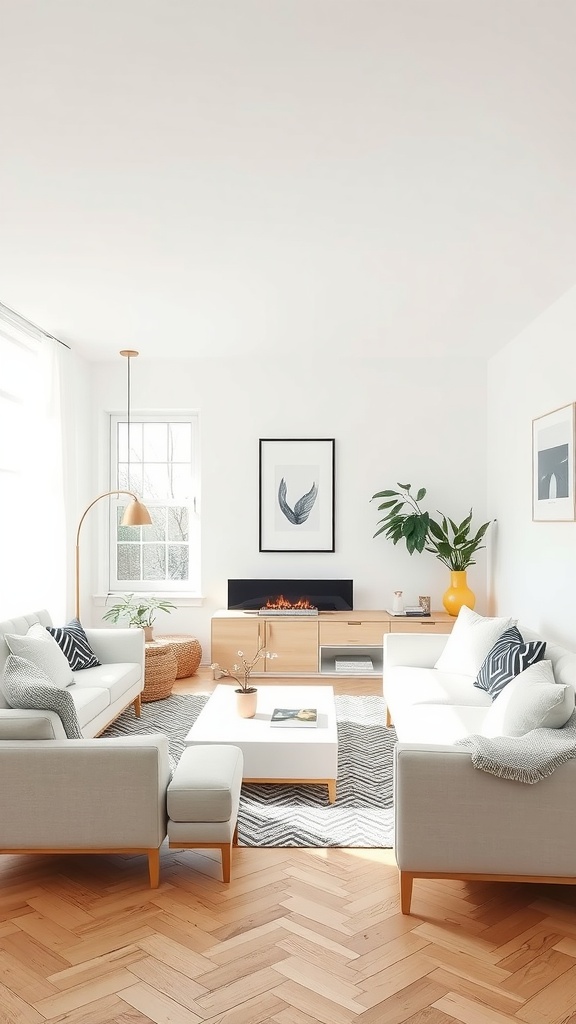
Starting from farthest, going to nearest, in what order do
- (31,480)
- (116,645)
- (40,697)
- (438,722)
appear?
(31,480) → (116,645) → (438,722) → (40,697)

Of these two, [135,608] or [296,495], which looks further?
[296,495]

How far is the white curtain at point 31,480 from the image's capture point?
16.8 feet

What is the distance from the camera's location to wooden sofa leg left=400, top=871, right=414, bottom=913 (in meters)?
2.55

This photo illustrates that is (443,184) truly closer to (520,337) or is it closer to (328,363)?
(520,337)

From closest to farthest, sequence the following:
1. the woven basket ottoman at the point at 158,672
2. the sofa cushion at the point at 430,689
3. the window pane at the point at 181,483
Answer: the sofa cushion at the point at 430,689, the woven basket ottoman at the point at 158,672, the window pane at the point at 181,483

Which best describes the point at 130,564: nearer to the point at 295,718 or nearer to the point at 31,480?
the point at 31,480

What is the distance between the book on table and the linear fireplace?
2.32m

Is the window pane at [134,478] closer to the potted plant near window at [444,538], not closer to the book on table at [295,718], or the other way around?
the potted plant near window at [444,538]

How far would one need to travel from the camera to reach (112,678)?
14.4ft

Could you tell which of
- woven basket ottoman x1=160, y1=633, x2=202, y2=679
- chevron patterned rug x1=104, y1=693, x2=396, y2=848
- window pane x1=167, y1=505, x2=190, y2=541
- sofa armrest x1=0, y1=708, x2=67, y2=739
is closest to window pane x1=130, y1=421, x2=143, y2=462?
window pane x1=167, y1=505, x2=190, y2=541

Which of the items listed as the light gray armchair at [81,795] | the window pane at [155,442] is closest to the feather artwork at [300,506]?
the window pane at [155,442]

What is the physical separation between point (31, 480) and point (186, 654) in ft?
6.13

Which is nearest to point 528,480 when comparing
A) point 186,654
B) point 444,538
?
point 444,538

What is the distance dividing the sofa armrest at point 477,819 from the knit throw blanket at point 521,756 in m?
0.04
